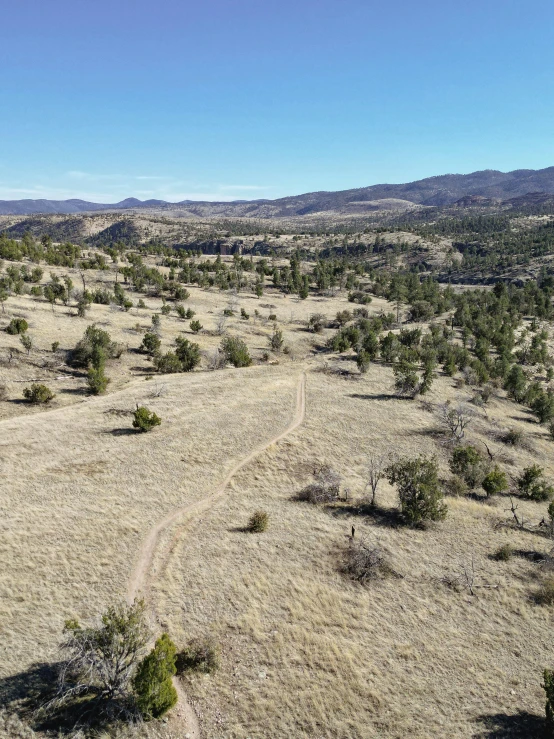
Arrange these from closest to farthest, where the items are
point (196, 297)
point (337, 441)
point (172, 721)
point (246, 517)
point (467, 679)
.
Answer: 1. point (172, 721)
2. point (467, 679)
3. point (246, 517)
4. point (337, 441)
5. point (196, 297)

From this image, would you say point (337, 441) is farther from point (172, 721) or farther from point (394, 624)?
point (172, 721)

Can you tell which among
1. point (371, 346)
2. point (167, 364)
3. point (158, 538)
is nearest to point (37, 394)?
point (167, 364)

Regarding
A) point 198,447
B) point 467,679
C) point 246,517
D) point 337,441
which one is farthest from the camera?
point 337,441

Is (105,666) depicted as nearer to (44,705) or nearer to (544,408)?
(44,705)

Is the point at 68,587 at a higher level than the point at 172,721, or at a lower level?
higher

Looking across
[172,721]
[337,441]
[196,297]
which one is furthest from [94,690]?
[196,297]

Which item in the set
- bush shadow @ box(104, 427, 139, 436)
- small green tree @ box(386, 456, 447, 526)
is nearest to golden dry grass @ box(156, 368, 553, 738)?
small green tree @ box(386, 456, 447, 526)

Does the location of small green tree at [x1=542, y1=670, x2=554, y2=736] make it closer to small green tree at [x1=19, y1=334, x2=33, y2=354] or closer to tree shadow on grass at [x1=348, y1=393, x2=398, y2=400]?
tree shadow on grass at [x1=348, y1=393, x2=398, y2=400]
